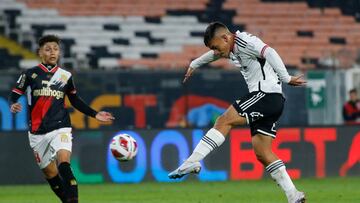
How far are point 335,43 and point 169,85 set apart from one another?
939 centimetres

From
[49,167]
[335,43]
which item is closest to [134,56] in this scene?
[335,43]

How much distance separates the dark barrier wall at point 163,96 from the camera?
2169 cm

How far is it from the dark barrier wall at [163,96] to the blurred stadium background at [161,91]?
0.02 metres

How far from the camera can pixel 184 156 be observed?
1966 centimetres

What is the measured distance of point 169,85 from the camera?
2198 cm

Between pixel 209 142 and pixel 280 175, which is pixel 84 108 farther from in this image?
pixel 280 175

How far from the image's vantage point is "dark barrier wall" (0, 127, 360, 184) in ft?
63.2

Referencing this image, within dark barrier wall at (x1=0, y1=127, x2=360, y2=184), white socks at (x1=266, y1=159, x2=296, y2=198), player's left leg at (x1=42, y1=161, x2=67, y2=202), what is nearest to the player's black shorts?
white socks at (x1=266, y1=159, x2=296, y2=198)

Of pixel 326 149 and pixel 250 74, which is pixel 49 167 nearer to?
pixel 250 74

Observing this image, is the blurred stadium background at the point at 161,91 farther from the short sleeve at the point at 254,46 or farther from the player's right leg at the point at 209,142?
the short sleeve at the point at 254,46

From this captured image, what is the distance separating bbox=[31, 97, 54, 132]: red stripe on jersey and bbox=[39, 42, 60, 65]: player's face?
0.45 m

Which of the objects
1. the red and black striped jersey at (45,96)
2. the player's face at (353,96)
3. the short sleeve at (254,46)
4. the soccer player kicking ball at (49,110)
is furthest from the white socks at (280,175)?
the player's face at (353,96)

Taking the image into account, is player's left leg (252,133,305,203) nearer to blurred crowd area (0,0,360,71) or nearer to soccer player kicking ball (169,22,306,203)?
soccer player kicking ball (169,22,306,203)

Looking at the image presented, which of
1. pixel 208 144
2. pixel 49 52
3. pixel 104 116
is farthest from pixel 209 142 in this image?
pixel 49 52
